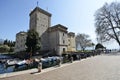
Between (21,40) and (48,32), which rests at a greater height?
(48,32)

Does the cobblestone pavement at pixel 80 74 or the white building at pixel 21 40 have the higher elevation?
the white building at pixel 21 40

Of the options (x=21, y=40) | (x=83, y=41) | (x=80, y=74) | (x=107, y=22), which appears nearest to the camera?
(x=80, y=74)

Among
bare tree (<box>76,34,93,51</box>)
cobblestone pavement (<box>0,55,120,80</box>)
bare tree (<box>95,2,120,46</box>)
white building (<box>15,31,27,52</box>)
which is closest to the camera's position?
cobblestone pavement (<box>0,55,120,80</box>)

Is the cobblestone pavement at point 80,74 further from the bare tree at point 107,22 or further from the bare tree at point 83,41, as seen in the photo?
the bare tree at point 83,41

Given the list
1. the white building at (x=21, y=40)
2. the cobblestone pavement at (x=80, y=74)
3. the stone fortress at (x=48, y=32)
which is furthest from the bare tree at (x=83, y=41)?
the cobblestone pavement at (x=80, y=74)

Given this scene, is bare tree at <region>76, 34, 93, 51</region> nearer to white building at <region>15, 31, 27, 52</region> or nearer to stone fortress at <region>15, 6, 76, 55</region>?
stone fortress at <region>15, 6, 76, 55</region>

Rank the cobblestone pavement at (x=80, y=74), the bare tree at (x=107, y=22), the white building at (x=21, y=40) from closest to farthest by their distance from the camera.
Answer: the cobblestone pavement at (x=80, y=74) < the bare tree at (x=107, y=22) < the white building at (x=21, y=40)

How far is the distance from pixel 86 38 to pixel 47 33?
126 feet

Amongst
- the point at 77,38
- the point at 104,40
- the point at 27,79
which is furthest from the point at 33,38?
the point at 77,38

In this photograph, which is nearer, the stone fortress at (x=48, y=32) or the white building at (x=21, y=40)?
the stone fortress at (x=48, y=32)

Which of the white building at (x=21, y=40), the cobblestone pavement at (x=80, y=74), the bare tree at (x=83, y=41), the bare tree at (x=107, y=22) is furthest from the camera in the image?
the bare tree at (x=83, y=41)

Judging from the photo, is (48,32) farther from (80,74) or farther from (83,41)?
(80,74)

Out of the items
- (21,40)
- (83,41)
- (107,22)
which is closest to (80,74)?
(107,22)

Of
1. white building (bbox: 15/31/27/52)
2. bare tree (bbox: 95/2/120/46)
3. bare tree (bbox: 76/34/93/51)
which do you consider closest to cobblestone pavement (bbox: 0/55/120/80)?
bare tree (bbox: 95/2/120/46)
